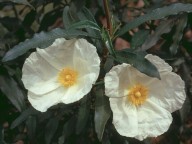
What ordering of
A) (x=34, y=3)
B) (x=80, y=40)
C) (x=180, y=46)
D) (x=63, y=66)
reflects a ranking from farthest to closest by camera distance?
1. (x=180, y=46)
2. (x=34, y=3)
3. (x=63, y=66)
4. (x=80, y=40)

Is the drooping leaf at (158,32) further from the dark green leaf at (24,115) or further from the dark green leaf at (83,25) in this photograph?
the dark green leaf at (24,115)

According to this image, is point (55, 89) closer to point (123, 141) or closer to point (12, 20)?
point (123, 141)

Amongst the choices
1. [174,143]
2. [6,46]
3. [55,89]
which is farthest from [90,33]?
[174,143]

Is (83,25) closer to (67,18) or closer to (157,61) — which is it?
(67,18)

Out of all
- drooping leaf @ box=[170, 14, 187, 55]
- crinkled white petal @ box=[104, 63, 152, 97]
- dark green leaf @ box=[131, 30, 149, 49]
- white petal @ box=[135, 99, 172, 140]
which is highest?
crinkled white petal @ box=[104, 63, 152, 97]

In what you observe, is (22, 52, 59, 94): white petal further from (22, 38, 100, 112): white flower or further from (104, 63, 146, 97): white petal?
(104, 63, 146, 97): white petal

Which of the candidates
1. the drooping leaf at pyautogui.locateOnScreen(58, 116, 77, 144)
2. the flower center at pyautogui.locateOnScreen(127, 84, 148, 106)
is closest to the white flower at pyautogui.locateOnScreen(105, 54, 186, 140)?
the flower center at pyautogui.locateOnScreen(127, 84, 148, 106)
